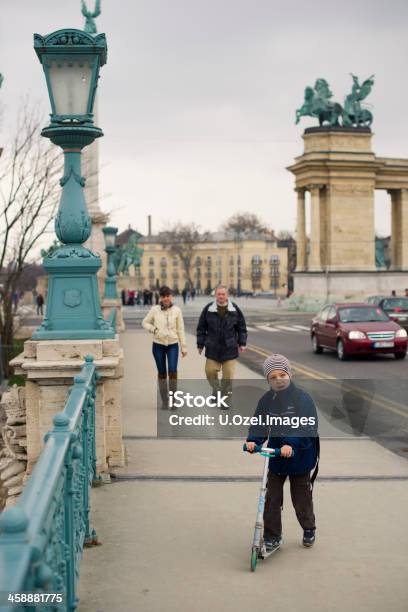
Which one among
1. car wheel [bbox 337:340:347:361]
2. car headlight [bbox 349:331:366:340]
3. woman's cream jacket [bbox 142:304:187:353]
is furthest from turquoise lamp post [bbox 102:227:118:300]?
woman's cream jacket [bbox 142:304:187:353]

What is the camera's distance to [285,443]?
596 centimetres

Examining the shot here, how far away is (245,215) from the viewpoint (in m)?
182

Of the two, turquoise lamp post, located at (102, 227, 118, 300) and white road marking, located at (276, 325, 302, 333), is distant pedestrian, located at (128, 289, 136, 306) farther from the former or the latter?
turquoise lamp post, located at (102, 227, 118, 300)

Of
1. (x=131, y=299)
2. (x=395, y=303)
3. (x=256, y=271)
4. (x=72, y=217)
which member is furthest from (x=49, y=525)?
(x=256, y=271)

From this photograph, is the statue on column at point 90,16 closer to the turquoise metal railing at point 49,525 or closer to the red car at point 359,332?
the red car at point 359,332

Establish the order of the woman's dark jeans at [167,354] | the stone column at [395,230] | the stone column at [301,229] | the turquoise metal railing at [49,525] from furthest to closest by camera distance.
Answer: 1. the stone column at [395,230]
2. the stone column at [301,229]
3. the woman's dark jeans at [167,354]
4. the turquoise metal railing at [49,525]

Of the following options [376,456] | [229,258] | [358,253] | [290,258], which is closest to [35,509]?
[376,456]

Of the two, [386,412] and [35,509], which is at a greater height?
[35,509]

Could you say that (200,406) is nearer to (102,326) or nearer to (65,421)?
(102,326)

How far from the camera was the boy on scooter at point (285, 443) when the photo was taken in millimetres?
5953

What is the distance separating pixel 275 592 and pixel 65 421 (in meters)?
1.85

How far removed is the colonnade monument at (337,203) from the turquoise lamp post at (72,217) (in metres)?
55.0

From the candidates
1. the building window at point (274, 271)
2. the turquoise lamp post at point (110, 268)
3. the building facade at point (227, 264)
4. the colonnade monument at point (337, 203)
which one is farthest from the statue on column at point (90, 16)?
the building window at point (274, 271)

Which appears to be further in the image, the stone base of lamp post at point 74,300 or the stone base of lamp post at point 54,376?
the stone base of lamp post at point 74,300
